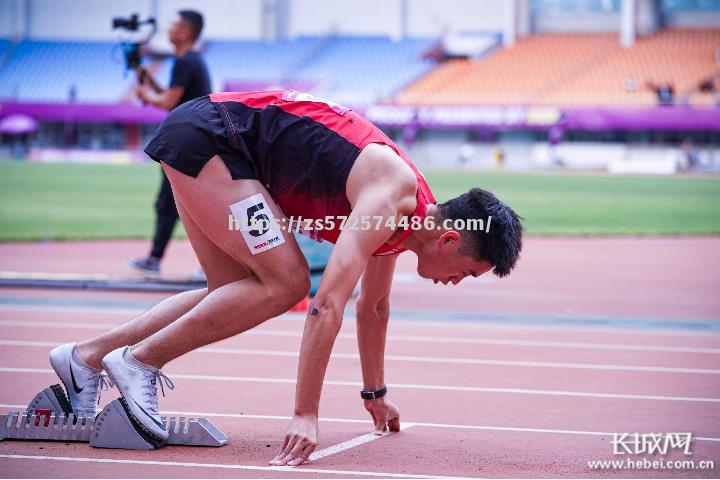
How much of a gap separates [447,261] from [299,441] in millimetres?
899

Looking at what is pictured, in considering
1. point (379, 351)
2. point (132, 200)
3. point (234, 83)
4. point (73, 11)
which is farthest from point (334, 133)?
point (73, 11)

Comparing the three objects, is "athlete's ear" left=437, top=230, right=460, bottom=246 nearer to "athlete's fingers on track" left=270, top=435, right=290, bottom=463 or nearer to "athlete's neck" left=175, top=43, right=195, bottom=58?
"athlete's fingers on track" left=270, top=435, right=290, bottom=463

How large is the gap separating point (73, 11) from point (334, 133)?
61776mm

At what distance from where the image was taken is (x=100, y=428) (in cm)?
432

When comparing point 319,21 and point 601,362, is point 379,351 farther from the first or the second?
point 319,21

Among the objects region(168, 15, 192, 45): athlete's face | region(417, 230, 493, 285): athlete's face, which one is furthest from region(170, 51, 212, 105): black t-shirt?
region(417, 230, 493, 285): athlete's face

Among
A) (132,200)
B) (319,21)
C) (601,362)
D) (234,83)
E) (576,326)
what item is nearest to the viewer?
(601,362)

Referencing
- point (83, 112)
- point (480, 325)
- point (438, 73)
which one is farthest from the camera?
point (83, 112)

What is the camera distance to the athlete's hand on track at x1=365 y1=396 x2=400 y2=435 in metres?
4.73

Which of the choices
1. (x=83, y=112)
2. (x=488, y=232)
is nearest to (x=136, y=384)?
(x=488, y=232)

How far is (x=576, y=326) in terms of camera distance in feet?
28.0

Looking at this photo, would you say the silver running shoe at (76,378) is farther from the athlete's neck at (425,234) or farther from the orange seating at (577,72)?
the orange seating at (577,72)

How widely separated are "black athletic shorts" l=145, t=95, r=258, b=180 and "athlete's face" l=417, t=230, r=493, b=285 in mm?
756

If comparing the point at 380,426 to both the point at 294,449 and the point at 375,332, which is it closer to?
the point at 375,332
